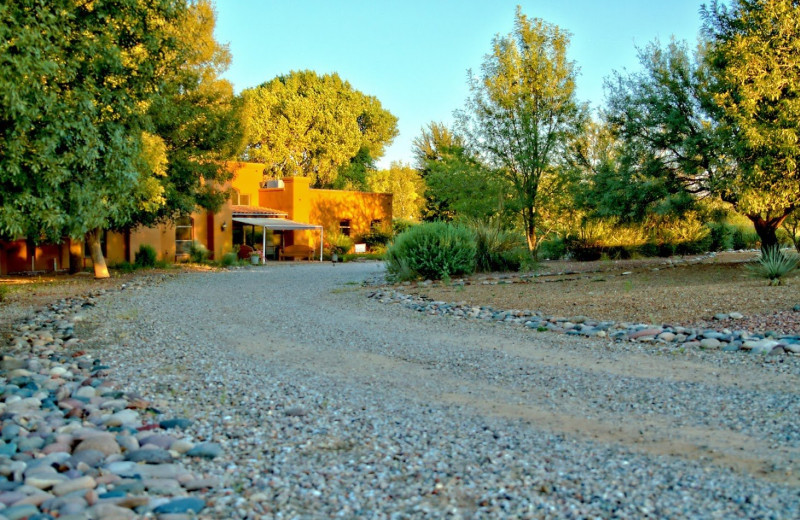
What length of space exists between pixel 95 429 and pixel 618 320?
685 cm

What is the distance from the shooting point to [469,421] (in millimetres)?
4762

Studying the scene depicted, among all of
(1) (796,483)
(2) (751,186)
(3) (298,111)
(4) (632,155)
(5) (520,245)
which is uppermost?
(3) (298,111)

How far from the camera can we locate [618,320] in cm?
912

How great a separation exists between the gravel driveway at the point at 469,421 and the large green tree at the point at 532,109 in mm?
11970

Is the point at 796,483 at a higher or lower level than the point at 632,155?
lower

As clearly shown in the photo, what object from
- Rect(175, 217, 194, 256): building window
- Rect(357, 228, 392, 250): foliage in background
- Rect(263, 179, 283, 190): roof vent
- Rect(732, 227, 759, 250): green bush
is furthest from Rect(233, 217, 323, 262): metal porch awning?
Rect(732, 227, 759, 250): green bush

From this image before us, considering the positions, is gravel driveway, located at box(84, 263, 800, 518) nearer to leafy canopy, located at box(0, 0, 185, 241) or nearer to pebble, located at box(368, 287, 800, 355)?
pebble, located at box(368, 287, 800, 355)

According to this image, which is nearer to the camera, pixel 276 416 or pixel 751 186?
pixel 276 416

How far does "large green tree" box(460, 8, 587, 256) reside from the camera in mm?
19953

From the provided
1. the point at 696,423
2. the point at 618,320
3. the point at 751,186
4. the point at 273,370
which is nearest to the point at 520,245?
the point at 751,186

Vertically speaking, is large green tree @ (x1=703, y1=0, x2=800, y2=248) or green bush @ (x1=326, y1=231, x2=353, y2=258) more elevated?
large green tree @ (x1=703, y1=0, x2=800, y2=248)

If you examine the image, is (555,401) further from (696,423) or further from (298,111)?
(298,111)

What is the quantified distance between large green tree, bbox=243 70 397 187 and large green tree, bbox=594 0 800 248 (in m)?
30.5

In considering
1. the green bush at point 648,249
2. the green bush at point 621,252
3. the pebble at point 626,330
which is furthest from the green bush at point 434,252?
the green bush at point 648,249
